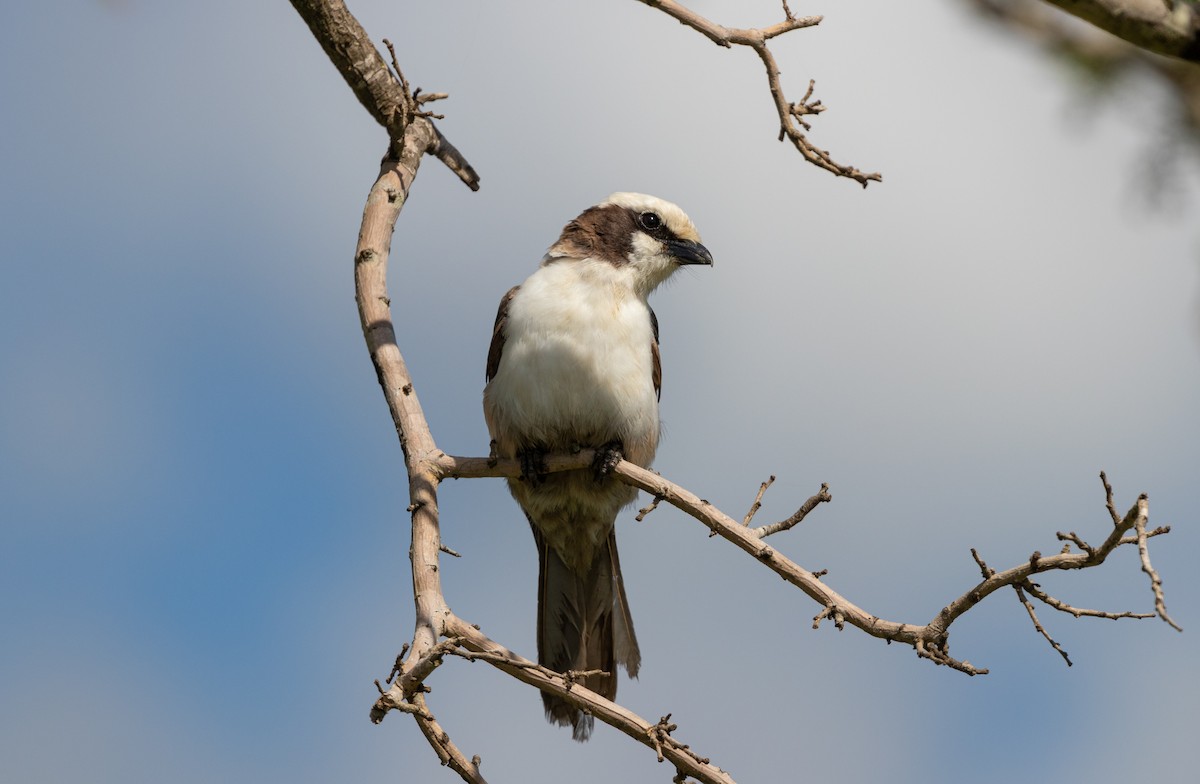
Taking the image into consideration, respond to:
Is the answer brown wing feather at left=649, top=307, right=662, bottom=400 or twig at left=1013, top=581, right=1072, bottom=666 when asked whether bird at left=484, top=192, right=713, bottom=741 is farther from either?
twig at left=1013, top=581, right=1072, bottom=666

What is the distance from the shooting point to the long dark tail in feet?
20.7

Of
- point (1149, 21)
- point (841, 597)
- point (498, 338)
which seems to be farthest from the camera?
point (498, 338)

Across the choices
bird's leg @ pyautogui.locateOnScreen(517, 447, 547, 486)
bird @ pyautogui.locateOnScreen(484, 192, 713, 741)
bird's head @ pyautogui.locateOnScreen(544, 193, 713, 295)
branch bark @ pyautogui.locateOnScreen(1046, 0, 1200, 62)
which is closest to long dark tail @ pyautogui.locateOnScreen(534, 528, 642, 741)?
bird @ pyautogui.locateOnScreen(484, 192, 713, 741)

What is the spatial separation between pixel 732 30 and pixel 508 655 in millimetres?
2421

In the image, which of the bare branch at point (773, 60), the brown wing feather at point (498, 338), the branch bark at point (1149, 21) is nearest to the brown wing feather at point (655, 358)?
the brown wing feather at point (498, 338)

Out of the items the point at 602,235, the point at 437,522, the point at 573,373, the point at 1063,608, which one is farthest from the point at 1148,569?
the point at 602,235

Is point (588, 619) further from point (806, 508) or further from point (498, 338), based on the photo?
point (806, 508)

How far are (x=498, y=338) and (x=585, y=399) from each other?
75 cm

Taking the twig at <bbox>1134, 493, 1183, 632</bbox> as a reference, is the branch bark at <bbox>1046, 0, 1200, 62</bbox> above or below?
above

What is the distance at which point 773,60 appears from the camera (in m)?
4.56

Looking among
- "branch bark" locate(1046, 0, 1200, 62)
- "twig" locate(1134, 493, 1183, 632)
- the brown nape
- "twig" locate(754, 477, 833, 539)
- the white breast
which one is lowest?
"twig" locate(1134, 493, 1183, 632)

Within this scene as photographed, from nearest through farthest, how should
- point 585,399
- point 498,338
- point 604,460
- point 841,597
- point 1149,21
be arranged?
point 1149,21
point 841,597
point 604,460
point 585,399
point 498,338

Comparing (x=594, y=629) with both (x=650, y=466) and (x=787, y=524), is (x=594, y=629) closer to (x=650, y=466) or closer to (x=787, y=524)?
(x=650, y=466)

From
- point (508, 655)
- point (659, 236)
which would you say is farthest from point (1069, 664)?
point (659, 236)
